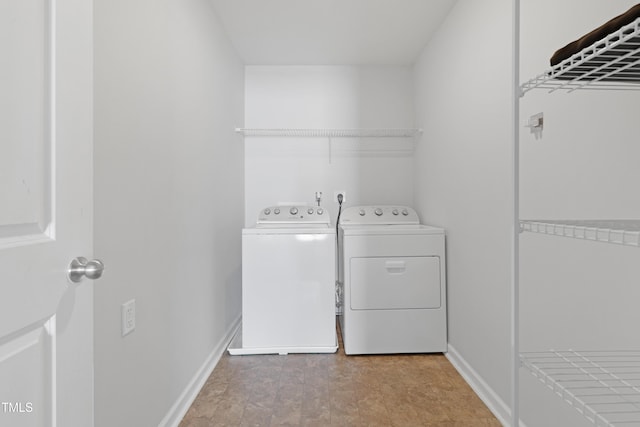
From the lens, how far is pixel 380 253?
2432 mm

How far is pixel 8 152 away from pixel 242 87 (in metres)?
2.90

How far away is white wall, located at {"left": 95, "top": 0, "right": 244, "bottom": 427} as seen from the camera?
1167mm

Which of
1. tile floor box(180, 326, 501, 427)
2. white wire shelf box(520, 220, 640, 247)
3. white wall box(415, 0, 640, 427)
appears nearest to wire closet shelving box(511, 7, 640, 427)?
white wire shelf box(520, 220, 640, 247)

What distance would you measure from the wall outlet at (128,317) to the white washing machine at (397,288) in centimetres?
141

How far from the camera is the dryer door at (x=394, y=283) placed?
2.42 m

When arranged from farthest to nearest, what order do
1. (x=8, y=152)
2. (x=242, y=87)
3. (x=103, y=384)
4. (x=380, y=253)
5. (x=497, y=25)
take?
(x=242, y=87) < (x=380, y=253) < (x=497, y=25) < (x=103, y=384) < (x=8, y=152)

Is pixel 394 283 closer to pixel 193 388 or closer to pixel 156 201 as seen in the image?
pixel 193 388

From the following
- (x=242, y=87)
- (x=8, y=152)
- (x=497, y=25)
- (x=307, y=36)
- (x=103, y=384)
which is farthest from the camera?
(x=242, y=87)

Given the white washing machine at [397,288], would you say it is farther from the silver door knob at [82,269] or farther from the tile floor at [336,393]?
the silver door knob at [82,269]

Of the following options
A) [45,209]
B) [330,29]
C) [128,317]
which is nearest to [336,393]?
[128,317]

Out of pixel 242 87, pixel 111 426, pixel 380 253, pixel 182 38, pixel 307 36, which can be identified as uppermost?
pixel 307 36

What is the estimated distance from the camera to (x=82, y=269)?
27.2 inches

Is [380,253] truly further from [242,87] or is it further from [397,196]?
[242,87]

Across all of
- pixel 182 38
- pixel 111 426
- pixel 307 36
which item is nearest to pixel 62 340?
pixel 111 426
